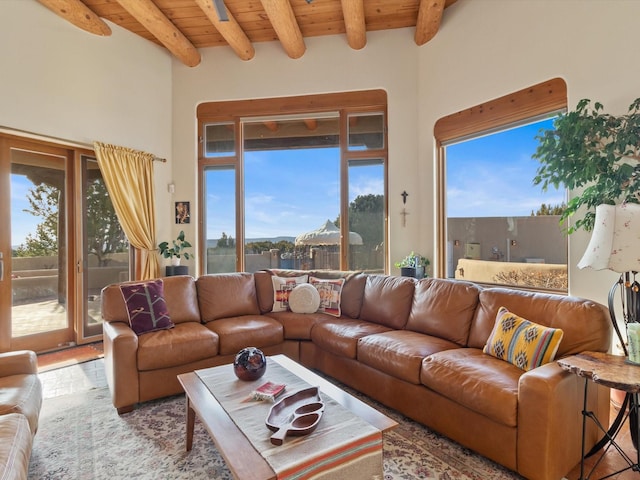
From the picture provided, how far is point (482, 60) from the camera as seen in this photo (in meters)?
3.72

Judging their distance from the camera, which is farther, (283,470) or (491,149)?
(491,149)

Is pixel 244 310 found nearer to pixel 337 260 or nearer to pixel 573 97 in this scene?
pixel 337 260

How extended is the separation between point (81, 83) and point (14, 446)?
159 inches

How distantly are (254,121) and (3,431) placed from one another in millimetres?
4230

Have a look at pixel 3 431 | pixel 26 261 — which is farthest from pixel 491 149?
pixel 26 261

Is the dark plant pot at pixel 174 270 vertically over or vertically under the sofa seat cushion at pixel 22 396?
over

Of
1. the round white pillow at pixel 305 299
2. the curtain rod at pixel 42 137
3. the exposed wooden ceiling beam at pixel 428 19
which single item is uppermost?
the exposed wooden ceiling beam at pixel 428 19

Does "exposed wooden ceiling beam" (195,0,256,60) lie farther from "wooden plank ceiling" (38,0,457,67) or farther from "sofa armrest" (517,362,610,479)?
→ "sofa armrest" (517,362,610,479)

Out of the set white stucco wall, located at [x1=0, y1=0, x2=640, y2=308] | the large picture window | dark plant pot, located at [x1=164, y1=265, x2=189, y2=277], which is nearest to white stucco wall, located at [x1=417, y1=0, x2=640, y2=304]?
white stucco wall, located at [x1=0, y1=0, x2=640, y2=308]

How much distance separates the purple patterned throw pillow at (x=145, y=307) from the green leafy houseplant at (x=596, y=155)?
335 cm

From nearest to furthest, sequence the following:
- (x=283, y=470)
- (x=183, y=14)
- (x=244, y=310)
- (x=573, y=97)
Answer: (x=283, y=470), (x=573, y=97), (x=244, y=310), (x=183, y=14)

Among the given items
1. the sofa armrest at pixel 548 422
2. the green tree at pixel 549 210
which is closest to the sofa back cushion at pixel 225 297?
the sofa armrest at pixel 548 422

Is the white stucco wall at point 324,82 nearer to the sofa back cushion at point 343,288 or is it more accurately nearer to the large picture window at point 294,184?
the large picture window at point 294,184

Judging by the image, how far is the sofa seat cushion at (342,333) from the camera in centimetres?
280
